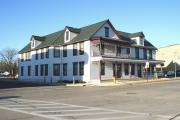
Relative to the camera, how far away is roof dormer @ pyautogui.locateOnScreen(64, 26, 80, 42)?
155 feet

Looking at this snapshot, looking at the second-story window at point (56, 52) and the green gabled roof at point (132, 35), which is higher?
the green gabled roof at point (132, 35)

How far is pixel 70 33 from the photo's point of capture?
47.4m

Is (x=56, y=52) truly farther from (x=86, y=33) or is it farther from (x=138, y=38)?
(x=138, y=38)

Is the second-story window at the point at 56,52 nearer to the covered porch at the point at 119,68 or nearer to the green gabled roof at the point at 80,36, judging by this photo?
the green gabled roof at the point at 80,36

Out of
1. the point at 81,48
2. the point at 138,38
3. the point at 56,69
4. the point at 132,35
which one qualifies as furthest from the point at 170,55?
the point at 81,48

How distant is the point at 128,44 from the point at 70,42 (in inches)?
401

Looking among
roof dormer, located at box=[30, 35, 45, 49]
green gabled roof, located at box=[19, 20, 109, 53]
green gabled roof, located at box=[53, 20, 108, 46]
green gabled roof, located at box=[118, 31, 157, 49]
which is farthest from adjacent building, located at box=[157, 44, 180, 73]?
roof dormer, located at box=[30, 35, 45, 49]

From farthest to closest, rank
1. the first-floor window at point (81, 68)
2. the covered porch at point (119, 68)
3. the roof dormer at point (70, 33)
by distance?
the roof dormer at point (70, 33)
the first-floor window at point (81, 68)
the covered porch at point (119, 68)

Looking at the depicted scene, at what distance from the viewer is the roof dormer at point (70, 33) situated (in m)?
47.3

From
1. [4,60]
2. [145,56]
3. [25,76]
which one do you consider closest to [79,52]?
[145,56]

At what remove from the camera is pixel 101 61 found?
42938 millimetres

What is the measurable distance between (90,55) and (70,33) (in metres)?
6.93

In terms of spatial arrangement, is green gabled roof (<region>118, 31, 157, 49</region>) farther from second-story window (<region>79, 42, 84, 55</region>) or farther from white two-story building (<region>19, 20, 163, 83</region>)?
second-story window (<region>79, 42, 84, 55</region>)

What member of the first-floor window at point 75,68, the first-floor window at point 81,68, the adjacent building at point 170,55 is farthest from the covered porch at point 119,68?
the adjacent building at point 170,55
